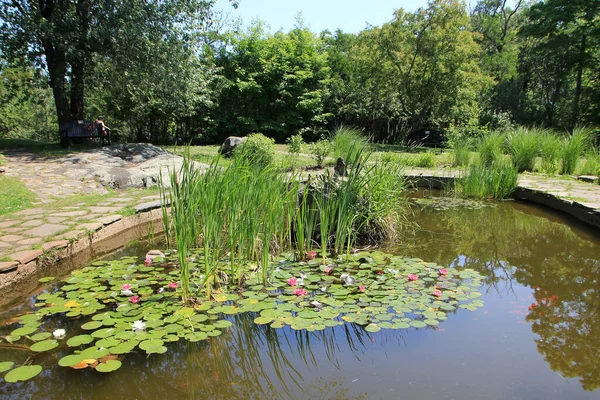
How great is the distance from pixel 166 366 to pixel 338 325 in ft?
3.17

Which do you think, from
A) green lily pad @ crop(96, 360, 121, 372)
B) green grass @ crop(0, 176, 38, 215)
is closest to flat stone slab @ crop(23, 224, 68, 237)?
green grass @ crop(0, 176, 38, 215)

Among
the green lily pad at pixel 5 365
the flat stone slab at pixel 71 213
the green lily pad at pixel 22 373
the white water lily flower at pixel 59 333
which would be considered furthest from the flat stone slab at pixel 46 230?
the green lily pad at pixel 22 373

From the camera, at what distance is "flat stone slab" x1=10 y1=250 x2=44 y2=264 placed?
2.88 meters

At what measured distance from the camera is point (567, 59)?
52.4 feet

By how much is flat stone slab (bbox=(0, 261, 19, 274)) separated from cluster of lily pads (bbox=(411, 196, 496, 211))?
4.83 meters

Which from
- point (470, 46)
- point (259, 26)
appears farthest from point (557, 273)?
point (259, 26)

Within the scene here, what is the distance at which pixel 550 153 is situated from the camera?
8.15 m

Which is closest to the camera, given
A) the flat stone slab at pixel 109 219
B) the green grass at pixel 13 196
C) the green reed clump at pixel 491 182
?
the flat stone slab at pixel 109 219

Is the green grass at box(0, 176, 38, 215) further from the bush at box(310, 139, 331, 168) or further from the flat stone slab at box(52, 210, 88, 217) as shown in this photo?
the bush at box(310, 139, 331, 168)

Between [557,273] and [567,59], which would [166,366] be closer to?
[557,273]

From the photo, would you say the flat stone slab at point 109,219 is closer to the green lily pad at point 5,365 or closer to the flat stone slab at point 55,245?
the flat stone slab at point 55,245

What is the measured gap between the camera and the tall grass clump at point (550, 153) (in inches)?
317

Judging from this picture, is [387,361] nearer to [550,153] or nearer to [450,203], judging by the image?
[450,203]

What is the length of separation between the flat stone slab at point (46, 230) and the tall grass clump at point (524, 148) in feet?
25.5
